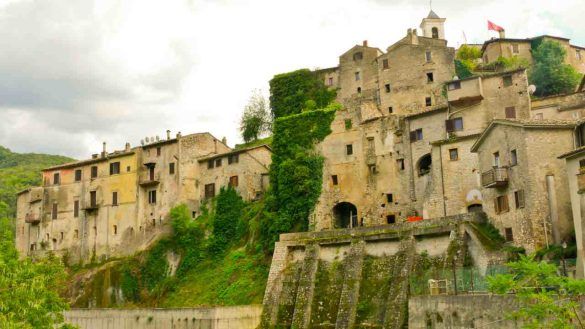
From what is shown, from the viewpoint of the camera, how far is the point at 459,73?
57844 mm

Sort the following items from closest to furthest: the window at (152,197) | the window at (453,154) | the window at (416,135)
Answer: the window at (453,154) < the window at (416,135) < the window at (152,197)

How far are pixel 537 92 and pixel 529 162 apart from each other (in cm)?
3089

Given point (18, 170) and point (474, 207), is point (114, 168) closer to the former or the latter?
point (474, 207)

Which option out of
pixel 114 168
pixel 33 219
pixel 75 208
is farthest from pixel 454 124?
pixel 33 219

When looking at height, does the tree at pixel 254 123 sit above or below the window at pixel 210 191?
above

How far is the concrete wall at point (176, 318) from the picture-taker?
38.6 meters

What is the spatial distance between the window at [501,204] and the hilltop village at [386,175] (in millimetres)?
94

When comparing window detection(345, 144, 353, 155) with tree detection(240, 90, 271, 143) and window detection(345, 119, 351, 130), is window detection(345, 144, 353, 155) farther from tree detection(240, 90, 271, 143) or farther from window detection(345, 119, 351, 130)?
tree detection(240, 90, 271, 143)

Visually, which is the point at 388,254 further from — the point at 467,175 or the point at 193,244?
the point at 193,244

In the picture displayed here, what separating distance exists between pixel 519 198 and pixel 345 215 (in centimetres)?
1837

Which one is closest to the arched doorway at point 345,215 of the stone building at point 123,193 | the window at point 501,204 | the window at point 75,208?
the stone building at point 123,193

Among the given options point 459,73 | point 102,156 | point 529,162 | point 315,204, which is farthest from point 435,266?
point 102,156

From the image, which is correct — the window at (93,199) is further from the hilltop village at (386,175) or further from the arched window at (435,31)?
the arched window at (435,31)

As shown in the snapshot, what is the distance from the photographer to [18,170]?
103m
